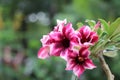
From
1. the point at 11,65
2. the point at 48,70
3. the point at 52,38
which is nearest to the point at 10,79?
the point at 11,65

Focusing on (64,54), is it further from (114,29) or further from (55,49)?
(114,29)

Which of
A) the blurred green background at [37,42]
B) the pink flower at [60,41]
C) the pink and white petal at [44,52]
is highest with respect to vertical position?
the pink flower at [60,41]

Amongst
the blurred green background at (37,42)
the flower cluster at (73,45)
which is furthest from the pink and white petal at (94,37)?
the blurred green background at (37,42)

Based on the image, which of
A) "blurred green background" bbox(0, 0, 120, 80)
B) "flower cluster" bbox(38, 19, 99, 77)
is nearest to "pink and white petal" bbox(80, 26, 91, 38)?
"flower cluster" bbox(38, 19, 99, 77)

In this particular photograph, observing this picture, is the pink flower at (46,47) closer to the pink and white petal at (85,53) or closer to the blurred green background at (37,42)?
the pink and white petal at (85,53)

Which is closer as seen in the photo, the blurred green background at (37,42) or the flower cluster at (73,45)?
the flower cluster at (73,45)

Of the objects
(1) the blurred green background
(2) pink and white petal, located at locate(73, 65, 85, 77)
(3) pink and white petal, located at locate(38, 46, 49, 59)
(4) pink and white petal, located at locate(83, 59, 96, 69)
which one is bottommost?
(1) the blurred green background

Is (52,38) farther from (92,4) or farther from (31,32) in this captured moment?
(31,32)

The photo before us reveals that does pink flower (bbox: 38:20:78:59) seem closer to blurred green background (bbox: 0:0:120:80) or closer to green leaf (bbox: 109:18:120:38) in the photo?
green leaf (bbox: 109:18:120:38)
